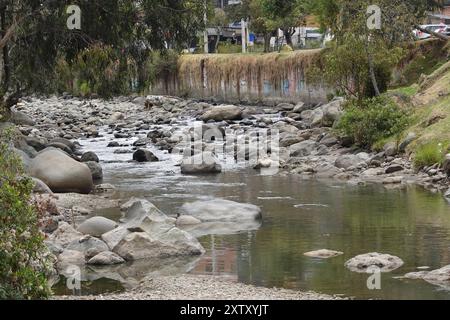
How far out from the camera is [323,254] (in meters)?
14.2

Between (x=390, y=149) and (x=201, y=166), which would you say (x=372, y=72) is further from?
(x=201, y=166)

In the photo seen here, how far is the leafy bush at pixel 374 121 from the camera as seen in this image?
27.7 meters

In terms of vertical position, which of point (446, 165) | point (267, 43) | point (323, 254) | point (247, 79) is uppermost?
point (267, 43)

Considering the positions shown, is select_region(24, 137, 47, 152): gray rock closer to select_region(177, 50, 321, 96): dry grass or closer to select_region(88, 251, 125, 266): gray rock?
select_region(88, 251, 125, 266): gray rock

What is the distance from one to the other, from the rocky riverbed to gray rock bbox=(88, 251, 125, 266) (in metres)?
0.02

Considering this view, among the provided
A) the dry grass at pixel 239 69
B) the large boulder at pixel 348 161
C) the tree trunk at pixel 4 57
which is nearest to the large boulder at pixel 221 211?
the large boulder at pixel 348 161

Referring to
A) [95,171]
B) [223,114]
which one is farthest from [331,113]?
[95,171]

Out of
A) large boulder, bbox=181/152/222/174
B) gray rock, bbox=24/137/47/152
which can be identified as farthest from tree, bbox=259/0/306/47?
large boulder, bbox=181/152/222/174

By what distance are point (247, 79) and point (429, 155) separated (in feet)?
103

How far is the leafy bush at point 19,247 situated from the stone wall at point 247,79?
3639cm

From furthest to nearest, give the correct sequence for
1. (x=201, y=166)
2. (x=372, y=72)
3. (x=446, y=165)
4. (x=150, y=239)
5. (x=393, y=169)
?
1. (x=372, y=72)
2. (x=201, y=166)
3. (x=393, y=169)
4. (x=446, y=165)
5. (x=150, y=239)
